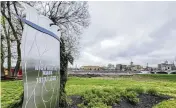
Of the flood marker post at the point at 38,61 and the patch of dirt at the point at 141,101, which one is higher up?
the flood marker post at the point at 38,61

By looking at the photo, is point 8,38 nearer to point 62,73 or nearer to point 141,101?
point 141,101

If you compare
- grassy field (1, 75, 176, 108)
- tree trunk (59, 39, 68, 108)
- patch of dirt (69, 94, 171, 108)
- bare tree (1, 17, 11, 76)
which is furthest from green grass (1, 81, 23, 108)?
bare tree (1, 17, 11, 76)

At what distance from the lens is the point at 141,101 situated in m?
8.44

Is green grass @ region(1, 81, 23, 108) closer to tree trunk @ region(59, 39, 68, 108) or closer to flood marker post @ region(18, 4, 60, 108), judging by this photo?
tree trunk @ region(59, 39, 68, 108)

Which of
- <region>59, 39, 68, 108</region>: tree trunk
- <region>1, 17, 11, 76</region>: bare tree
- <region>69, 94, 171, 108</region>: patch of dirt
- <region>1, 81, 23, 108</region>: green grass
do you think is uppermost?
<region>1, 17, 11, 76</region>: bare tree

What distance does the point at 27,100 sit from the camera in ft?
12.3

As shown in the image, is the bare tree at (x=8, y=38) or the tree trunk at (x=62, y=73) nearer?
the tree trunk at (x=62, y=73)

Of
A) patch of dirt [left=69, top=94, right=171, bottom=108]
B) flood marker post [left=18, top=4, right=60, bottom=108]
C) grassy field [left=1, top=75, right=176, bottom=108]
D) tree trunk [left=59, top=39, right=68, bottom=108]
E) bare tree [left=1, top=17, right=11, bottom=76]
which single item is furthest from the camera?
bare tree [left=1, top=17, right=11, bottom=76]

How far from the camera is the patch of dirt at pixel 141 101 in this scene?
762 cm

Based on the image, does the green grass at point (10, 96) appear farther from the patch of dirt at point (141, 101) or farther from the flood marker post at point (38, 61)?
Result: the flood marker post at point (38, 61)

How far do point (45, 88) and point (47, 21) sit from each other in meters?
1.08

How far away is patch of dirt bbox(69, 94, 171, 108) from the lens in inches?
300

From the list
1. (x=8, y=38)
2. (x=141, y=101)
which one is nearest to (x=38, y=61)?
(x=141, y=101)

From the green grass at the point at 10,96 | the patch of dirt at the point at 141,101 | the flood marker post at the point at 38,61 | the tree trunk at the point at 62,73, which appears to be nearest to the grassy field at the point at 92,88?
the green grass at the point at 10,96
